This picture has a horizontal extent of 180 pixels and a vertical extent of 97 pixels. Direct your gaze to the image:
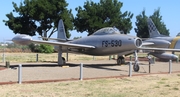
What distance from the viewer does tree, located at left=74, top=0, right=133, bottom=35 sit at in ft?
218

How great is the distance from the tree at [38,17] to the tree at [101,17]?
3.55 m

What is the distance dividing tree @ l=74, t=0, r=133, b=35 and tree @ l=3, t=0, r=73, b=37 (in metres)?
3.55

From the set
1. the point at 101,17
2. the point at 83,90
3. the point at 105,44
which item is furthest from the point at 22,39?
the point at 101,17

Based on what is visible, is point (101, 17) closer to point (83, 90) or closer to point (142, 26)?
point (142, 26)

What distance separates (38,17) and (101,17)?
1508 centimetres

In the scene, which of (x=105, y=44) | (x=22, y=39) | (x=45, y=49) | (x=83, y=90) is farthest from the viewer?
(x=45, y=49)

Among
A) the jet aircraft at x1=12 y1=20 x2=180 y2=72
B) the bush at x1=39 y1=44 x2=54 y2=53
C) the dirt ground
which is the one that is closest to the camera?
the dirt ground

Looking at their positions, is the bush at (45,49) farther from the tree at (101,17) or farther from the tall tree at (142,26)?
the tall tree at (142,26)

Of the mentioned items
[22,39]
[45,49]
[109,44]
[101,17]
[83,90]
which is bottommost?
[83,90]

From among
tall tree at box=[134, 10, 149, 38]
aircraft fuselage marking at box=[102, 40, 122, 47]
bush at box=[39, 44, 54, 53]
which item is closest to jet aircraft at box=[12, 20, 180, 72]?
aircraft fuselage marking at box=[102, 40, 122, 47]

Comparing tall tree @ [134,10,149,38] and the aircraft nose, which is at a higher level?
tall tree @ [134,10,149,38]

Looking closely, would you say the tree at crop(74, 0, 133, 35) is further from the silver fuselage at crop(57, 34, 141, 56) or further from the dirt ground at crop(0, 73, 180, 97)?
the dirt ground at crop(0, 73, 180, 97)

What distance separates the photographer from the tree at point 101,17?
2611 inches

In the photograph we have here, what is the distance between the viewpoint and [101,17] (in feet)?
228
